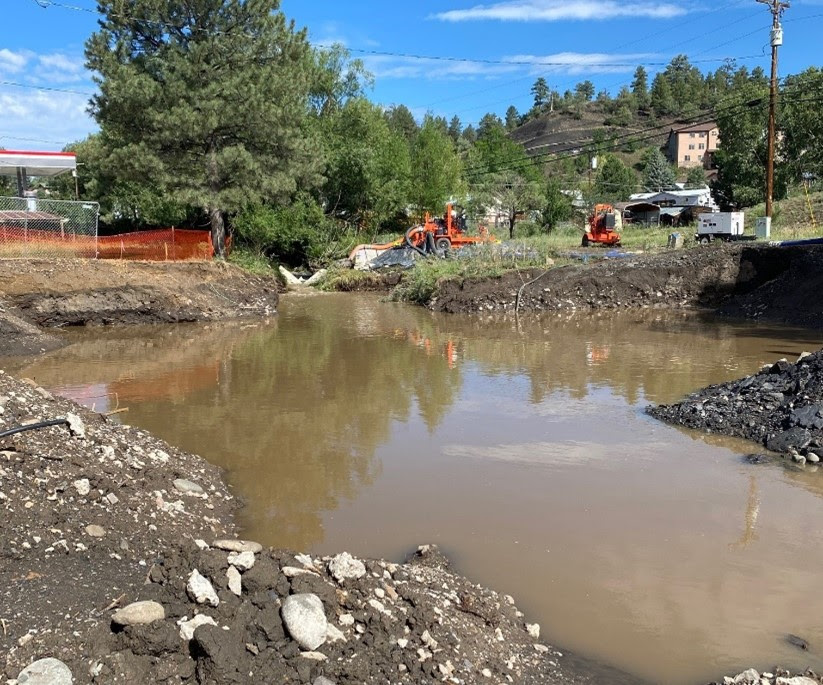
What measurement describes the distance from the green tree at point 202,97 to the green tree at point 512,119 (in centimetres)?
15247

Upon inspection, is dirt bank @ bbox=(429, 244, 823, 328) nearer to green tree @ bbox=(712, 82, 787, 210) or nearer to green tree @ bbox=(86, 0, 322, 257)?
green tree @ bbox=(86, 0, 322, 257)

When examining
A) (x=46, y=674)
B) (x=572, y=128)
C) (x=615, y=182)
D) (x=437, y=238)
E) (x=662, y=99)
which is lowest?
(x=46, y=674)

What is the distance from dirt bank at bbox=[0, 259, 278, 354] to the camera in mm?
21094

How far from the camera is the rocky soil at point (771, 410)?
921 centimetres

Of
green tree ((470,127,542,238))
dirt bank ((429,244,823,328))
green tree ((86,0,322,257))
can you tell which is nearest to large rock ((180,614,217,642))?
dirt bank ((429,244,823,328))

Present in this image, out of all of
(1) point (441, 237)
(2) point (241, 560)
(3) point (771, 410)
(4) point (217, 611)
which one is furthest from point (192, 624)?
(1) point (441, 237)

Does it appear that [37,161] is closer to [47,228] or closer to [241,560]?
[47,228]

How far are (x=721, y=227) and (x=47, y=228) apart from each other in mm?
27603

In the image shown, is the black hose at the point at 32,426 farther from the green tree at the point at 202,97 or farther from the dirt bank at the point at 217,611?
the green tree at the point at 202,97

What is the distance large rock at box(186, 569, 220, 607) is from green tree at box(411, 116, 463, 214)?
151 ft

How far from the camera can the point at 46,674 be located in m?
3.59

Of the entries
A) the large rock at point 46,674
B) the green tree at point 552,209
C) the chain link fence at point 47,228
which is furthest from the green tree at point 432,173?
the large rock at point 46,674

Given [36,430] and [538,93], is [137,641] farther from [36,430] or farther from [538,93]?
[538,93]

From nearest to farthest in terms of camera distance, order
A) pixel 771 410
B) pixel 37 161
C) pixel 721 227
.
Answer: pixel 771 410
pixel 37 161
pixel 721 227
